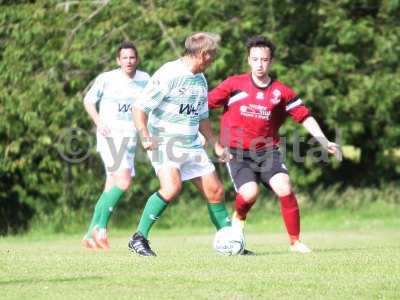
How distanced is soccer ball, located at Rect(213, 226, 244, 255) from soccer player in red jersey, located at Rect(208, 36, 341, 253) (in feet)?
1.95

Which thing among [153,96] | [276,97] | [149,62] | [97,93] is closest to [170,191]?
[153,96]

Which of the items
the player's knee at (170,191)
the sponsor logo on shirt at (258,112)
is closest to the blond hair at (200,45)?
the sponsor logo on shirt at (258,112)

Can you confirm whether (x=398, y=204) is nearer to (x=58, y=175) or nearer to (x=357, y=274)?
(x=58, y=175)

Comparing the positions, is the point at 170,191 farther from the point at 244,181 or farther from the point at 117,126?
the point at 117,126

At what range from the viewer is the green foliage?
19484 millimetres

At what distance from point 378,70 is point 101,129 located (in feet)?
28.8

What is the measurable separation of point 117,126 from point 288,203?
262cm

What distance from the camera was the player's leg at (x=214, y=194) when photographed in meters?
10.4

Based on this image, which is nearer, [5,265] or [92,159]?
[5,265]

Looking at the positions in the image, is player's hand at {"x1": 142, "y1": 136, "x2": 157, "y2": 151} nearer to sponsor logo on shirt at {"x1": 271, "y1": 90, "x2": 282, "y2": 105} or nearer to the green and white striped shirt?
the green and white striped shirt

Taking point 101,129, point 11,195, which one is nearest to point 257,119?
point 101,129

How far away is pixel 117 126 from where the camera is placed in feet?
41.5

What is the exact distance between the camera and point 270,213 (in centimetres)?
1994

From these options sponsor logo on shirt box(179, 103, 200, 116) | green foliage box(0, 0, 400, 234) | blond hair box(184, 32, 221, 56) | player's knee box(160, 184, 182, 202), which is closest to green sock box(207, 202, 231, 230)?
player's knee box(160, 184, 182, 202)
